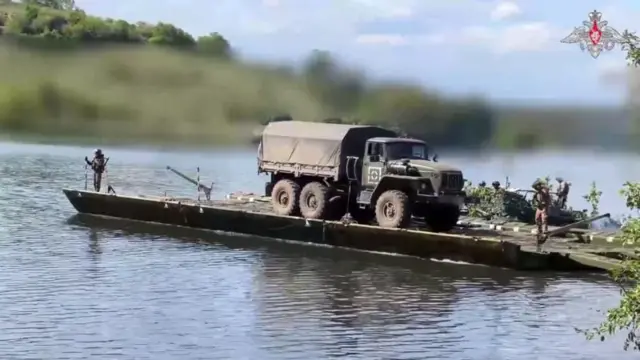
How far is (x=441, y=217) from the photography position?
88.8 ft

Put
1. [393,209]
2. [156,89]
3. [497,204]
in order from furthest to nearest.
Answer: [156,89]
[497,204]
[393,209]

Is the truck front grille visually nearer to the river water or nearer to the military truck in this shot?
the military truck

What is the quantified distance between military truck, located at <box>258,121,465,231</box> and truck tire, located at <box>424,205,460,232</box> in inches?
0.9

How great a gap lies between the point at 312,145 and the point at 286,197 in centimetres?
150

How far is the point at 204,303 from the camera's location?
20656 mm

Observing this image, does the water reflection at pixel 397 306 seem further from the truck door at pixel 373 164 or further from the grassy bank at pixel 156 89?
the grassy bank at pixel 156 89

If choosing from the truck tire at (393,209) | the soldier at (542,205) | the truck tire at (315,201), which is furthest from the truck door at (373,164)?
the soldier at (542,205)

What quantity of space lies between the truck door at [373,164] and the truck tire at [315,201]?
1.16 metres

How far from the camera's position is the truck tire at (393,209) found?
84.4 ft

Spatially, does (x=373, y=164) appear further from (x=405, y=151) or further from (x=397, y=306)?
(x=397, y=306)

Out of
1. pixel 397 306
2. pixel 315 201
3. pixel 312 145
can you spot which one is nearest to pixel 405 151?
pixel 312 145

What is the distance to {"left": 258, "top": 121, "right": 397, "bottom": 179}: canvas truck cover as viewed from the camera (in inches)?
1070

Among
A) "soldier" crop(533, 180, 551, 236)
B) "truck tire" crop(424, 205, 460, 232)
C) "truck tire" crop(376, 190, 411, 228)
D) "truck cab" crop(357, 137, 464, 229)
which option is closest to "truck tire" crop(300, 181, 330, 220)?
"truck cab" crop(357, 137, 464, 229)

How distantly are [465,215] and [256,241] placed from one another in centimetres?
558
